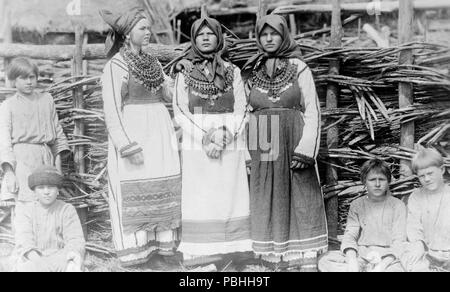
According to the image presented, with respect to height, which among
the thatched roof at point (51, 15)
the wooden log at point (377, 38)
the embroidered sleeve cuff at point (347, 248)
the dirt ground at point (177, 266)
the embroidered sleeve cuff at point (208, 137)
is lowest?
the dirt ground at point (177, 266)

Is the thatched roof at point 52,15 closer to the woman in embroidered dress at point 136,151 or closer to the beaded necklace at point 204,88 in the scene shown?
the woman in embroidered dress at point 136,151

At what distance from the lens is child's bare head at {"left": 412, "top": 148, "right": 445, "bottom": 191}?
3.95 m

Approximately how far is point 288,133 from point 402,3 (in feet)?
4.32

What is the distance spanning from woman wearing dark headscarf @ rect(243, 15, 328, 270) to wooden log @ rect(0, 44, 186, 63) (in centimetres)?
81

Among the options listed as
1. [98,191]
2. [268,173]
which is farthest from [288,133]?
[98,191]

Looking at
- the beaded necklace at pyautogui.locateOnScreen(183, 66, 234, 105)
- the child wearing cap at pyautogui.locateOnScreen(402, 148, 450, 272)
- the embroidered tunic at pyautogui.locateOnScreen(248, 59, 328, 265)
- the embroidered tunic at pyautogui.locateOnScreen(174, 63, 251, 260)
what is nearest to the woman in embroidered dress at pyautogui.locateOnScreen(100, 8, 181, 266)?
the embroidered tunic at pyautogui.locateOnScreen(174, 63, 251, 260)

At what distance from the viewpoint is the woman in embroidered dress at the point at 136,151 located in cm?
395

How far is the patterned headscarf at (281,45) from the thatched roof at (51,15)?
3.71 meters

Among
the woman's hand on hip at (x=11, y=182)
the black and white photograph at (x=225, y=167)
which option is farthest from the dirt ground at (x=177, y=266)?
the woman's hand on hip at (x=11, y=182)

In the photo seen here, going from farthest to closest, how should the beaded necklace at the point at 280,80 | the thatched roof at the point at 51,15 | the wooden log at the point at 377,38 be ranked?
the thatched roof at the point at 51,15, the wooden log at the point at 377,38, the beaded necklace at the point at 280,80

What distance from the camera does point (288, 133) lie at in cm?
399

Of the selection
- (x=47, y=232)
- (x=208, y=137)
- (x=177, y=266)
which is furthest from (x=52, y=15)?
(x=177, y=266)

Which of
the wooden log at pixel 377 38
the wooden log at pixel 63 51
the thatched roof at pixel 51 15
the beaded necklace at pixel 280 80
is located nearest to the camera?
the beaded necklace at pixel 280 80

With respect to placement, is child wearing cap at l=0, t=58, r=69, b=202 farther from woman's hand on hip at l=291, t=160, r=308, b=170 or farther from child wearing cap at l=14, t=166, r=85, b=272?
woman's hand on hip at l=291, t=160, r=308, b=170
